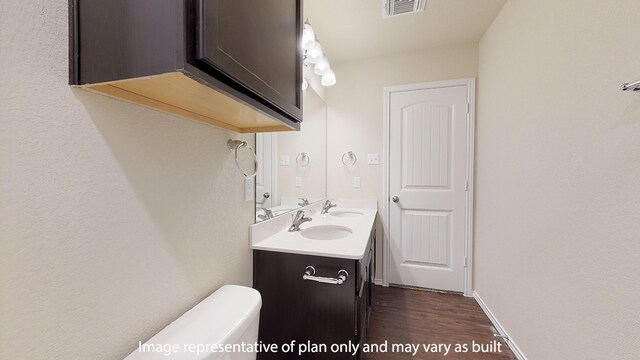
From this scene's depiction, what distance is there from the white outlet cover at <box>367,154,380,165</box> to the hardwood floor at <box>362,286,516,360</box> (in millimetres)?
1262

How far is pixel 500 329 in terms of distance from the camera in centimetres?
165

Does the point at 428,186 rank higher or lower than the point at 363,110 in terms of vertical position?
lower

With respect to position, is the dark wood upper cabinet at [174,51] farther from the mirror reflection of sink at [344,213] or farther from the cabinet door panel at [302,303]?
the mirror reflection of sink at [344,213]

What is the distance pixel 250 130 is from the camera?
1044mm

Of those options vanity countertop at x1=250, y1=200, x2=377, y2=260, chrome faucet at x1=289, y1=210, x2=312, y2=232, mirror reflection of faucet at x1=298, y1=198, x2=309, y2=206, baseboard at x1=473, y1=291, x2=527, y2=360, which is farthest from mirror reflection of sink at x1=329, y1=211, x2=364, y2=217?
baseboard at x1=473, y1=291, x2=527, y2=360

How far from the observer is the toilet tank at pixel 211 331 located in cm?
58

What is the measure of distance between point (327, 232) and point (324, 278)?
0.60 metres

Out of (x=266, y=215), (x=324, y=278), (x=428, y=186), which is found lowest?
(x=324, y=278)

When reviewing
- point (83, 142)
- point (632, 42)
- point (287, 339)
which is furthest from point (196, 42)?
point (632, 42)

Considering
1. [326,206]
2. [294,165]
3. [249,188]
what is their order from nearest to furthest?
1. [249,188]
2. [294,165]
3. [326,206]

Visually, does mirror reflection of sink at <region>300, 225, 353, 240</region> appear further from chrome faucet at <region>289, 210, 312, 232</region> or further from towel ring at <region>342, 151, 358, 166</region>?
towel ring at <region>342, 151, 358, 166</region>

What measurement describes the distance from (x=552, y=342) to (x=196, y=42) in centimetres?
185

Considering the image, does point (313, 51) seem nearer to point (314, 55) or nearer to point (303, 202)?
point (314, 55)

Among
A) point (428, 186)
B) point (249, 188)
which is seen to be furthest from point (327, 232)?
point (428, 186)
